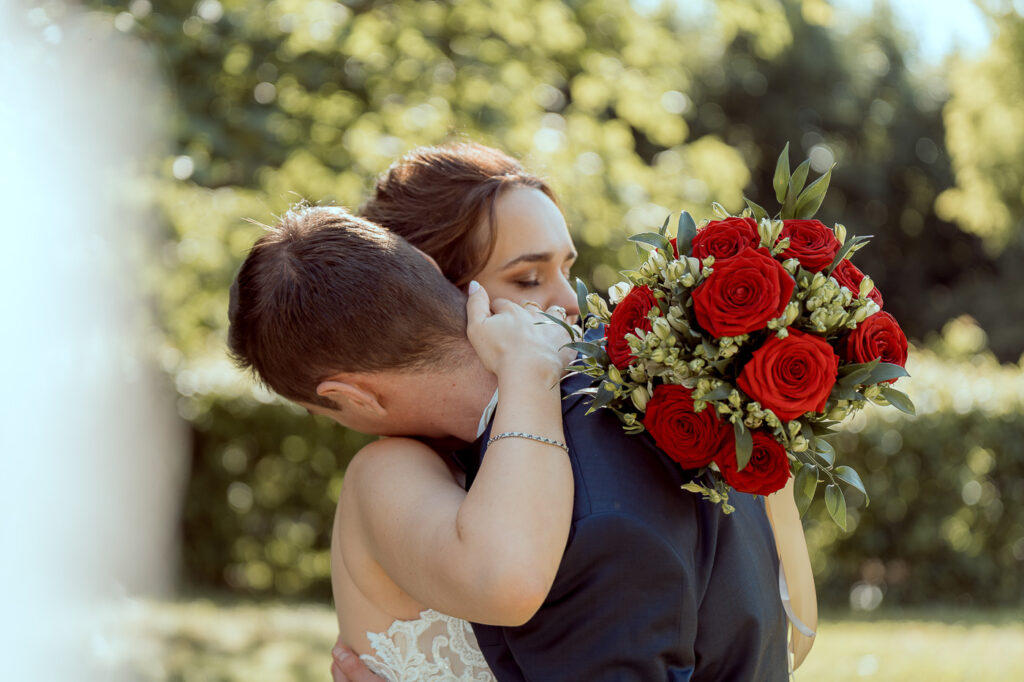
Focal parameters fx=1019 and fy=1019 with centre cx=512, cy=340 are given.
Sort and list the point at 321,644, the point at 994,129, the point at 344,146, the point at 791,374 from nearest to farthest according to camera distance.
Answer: the point at 791,374, the point at 344,146, the point at 321,644, the point at 994,129

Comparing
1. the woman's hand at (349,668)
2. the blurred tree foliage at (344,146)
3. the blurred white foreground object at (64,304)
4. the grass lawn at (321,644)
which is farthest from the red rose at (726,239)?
the grass lawn at (321,644)

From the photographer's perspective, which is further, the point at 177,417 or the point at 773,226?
the point at 177,417

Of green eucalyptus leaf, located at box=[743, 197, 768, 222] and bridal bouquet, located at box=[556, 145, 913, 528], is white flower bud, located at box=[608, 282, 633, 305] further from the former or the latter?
green eucalyptus leaf, located at box=[743, 197, 768, 222]

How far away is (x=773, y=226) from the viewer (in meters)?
2.13

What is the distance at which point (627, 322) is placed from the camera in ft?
7.23

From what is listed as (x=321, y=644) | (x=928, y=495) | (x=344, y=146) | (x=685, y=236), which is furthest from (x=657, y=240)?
(x=928, y=495)

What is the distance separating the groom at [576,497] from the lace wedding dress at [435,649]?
19 centimetres

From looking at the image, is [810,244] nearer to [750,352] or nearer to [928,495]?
[750,352]

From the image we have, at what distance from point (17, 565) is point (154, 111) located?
2855mm

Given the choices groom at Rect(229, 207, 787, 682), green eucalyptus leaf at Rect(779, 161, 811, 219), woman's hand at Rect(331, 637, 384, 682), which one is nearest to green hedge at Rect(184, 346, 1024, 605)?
woman's hand at Rect(331, 637, 384, 682)

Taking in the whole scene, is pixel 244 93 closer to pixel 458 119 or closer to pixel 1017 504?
pixel 458 119

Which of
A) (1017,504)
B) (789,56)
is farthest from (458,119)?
(789,56)

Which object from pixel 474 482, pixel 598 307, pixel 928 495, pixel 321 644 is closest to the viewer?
pixel 474 482

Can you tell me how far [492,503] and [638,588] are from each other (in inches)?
13.1
